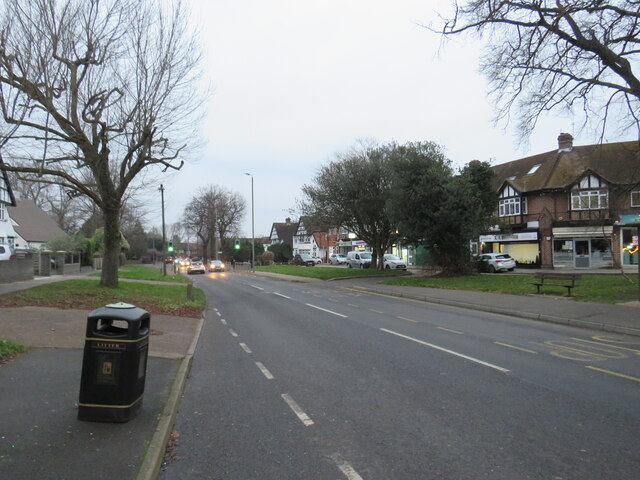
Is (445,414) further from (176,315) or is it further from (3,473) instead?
(176,315)

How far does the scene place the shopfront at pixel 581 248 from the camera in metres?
34.3

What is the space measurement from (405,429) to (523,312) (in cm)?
1022

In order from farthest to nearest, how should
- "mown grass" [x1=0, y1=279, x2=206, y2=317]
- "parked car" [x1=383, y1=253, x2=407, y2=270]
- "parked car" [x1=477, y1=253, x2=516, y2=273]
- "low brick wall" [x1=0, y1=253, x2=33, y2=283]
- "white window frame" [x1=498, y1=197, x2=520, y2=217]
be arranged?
"parked car" [x1=383, y1=253, x2=407, y2=270] < "white window frame" [x1=498, y1=197, x2=520, y2=217] < "parked car" [x1=477, y1=253, x2=516, y2=273] < "low brick wall" [x1=0, y1=253, x2=33, y2=283] < "mown grass" [x1=0, y1=279, x2=206, y2=317]

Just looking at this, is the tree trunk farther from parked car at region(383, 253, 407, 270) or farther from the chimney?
the chimney

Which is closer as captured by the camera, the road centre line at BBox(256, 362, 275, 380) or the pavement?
the pavement

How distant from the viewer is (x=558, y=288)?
18.7m

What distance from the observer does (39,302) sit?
42.5ft

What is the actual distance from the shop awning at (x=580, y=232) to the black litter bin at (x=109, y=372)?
36811 millimetres

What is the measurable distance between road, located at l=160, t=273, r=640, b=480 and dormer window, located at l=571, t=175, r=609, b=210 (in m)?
Result: 28.7

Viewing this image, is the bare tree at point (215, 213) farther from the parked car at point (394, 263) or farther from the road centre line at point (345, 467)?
the road centre line at point (345, 467)

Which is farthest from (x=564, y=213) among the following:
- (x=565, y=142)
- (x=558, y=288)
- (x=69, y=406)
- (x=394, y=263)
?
(x=69, y=406)

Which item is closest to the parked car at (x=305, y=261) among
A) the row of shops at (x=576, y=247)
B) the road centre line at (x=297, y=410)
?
the row of shops at (x=576, y=247)

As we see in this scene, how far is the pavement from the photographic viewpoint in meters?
3.56

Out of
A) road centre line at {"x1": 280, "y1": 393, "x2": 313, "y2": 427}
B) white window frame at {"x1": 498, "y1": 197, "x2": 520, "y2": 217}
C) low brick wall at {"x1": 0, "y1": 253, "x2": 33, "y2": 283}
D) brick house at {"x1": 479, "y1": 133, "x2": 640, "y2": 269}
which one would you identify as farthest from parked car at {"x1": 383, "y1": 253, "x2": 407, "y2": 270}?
road centre line at {"x1": 280, "y1": 393, "x2": 313, "y2": 427}
